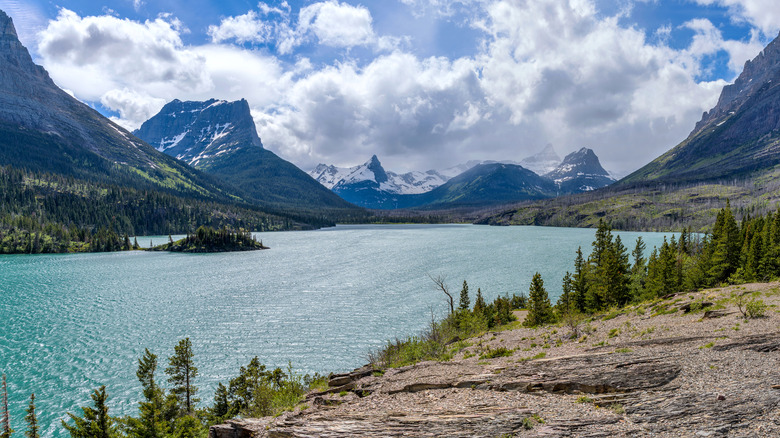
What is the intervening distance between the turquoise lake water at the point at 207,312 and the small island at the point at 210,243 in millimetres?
43206

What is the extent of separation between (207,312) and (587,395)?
73055 millimetres

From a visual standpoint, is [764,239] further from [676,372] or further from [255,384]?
[255,384]

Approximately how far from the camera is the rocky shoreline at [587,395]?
1394cm

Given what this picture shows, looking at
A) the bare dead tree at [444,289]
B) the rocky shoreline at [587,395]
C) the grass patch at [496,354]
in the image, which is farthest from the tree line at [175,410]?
the bare dead tree at [444,289]

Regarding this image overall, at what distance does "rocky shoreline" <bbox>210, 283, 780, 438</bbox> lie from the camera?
13.9 meters

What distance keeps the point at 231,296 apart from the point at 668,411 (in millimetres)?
88349

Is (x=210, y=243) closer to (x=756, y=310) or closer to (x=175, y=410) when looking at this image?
(x=175, y=410)

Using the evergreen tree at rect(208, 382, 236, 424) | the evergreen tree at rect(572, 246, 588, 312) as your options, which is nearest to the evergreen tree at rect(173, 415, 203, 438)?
the evergreen tree at rect(208, 382, 236, 424)

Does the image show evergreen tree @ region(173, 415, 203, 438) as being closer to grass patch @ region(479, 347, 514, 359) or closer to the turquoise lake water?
the turquoise lake water

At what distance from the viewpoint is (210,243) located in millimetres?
189000

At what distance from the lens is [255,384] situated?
115ft

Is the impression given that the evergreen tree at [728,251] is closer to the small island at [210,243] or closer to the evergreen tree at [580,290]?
the evergreen tree at [580,290]

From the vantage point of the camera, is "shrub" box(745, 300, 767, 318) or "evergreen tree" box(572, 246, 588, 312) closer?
"shrub" box(745, 300, 767, 318)

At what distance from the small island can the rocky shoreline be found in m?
180
